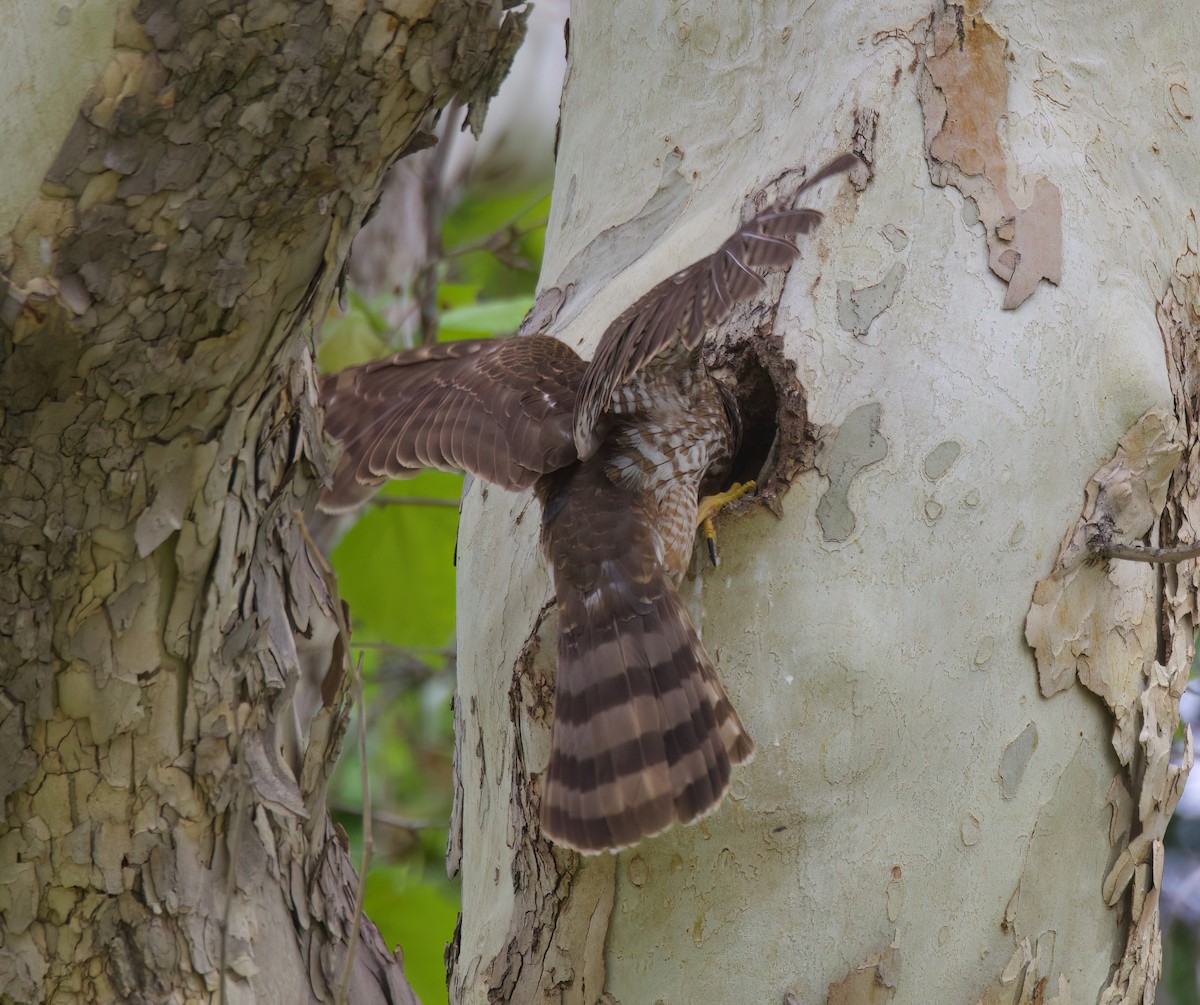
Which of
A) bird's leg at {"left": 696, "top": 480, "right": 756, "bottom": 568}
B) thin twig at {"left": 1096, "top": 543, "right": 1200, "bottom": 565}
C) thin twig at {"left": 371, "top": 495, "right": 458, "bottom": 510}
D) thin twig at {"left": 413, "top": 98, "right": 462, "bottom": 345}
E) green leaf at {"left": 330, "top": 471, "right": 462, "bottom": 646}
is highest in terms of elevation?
thin twig at {"left": 1096, "top": 543, "right": 1200, "bottom": 565}

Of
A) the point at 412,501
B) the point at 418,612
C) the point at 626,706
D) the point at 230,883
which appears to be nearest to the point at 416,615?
the point at 418,612

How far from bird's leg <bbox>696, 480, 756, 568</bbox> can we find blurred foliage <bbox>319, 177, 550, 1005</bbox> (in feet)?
2.59

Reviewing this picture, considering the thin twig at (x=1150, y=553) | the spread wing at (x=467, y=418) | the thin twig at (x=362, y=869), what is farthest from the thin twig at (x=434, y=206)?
the thin twig at (x=1150, y=553)

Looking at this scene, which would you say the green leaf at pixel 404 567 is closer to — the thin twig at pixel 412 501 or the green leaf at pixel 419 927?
the thin twig at pixel 412 501

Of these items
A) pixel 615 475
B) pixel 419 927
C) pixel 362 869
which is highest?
pixel 615 475

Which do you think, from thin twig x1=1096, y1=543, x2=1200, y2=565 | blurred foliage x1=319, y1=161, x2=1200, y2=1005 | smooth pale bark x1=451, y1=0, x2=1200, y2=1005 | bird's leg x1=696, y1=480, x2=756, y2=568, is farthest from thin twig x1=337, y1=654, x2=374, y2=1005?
thin twig x1=1096, y1=543, x2=1200, y2=565

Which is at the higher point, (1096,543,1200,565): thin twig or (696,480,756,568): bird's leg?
(1096,543,1200,565): thin twig

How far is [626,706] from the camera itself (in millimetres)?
2010

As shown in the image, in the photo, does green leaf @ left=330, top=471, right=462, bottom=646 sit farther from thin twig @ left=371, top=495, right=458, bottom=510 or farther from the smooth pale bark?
the smooth pale bark

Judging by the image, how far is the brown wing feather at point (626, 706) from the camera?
74.6 inches

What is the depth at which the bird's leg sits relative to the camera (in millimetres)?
2117

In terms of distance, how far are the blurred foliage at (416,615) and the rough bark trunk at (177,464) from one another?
2.42ft

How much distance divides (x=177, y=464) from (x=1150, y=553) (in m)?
1.43

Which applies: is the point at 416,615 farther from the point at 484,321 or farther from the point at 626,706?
the point at 626,706
